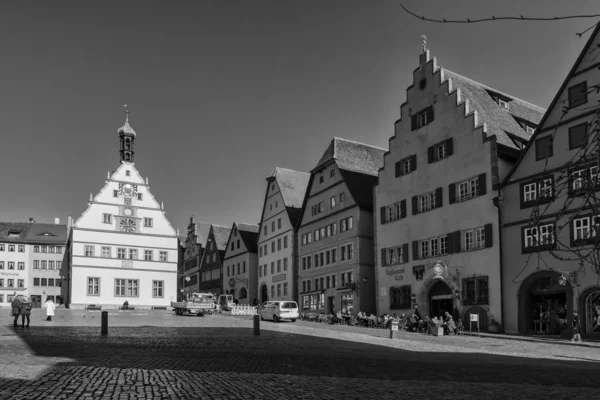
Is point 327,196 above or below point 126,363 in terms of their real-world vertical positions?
above

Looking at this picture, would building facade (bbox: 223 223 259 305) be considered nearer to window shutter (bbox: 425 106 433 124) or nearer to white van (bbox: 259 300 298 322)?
white van (bbox: 259 300 298 322)

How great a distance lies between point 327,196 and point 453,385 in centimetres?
4434

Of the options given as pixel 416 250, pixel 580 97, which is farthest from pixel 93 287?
pixel 580 97

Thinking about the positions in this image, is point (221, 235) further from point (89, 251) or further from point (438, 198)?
point (438, 198)

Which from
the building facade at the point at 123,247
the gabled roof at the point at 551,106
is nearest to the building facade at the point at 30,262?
the building facade at the point at 123,247

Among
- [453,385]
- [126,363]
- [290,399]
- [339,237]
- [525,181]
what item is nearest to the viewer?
[290,399]

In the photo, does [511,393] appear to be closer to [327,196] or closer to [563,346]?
[563,346]

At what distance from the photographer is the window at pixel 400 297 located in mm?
45312

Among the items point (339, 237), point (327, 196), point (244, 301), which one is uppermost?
point (327, 196)

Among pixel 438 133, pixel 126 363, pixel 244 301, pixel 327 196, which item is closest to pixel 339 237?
pixel 327 196

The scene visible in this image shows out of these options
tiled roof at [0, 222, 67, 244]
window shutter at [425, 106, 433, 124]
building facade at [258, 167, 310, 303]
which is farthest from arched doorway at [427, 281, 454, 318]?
tiled roof at [0, 222, 67, 244]

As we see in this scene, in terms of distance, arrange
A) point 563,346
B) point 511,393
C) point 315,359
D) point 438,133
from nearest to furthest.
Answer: point 511,393 < point 315,359 < point 563,346 < point 438,133

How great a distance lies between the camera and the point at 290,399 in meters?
11.0

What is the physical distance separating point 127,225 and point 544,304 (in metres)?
52.9
